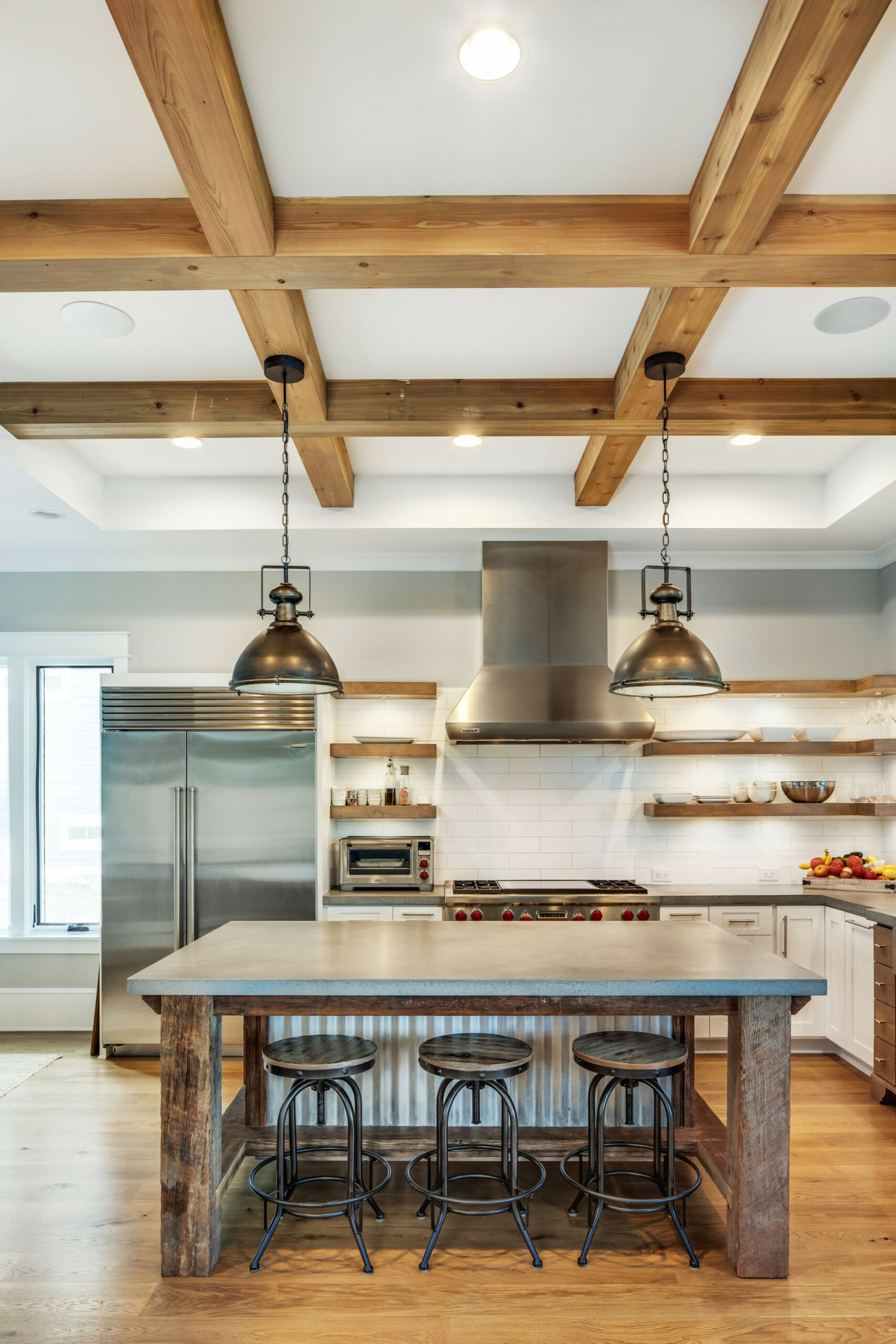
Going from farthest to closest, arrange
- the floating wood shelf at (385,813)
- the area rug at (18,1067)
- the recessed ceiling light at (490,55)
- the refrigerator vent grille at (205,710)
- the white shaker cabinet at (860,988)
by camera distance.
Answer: the floating wood shelf at (385,813)
the refrigerator vent grille at (205,710)
the area rug at (18,1067)
the white shaker cabinet at (860,988)
the recessed ceiling light at (490,55)

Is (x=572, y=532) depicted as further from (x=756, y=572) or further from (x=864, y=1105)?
(x=864, y=1105)

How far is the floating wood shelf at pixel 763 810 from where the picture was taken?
17.0 ft

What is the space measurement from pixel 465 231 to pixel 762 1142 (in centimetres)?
278

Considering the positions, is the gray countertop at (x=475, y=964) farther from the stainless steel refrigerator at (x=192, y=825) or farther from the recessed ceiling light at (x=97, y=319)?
the recessed ceiling light at (x=97, y=319)

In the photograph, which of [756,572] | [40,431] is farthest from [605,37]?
[756,572]

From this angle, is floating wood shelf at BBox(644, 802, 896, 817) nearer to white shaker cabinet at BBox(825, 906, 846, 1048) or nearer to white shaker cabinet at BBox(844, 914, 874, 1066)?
white shaker cabinet at BBox(825, 906, 846, 1048)

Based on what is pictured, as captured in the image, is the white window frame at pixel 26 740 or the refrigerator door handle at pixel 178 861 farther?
the white window frame at pixel 26 740

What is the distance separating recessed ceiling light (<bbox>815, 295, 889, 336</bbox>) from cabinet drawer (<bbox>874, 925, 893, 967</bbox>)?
267cm

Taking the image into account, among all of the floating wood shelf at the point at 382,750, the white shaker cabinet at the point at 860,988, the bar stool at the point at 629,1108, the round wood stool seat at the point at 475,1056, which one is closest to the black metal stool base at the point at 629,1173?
the bar stool at the point at 629,1108

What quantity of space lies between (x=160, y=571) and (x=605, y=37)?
4.25m

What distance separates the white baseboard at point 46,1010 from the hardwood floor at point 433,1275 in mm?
1729

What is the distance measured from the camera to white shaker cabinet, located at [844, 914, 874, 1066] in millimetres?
4387

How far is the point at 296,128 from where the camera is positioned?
214cm

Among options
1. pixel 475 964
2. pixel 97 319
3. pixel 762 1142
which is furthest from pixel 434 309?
pixel 762 1142
